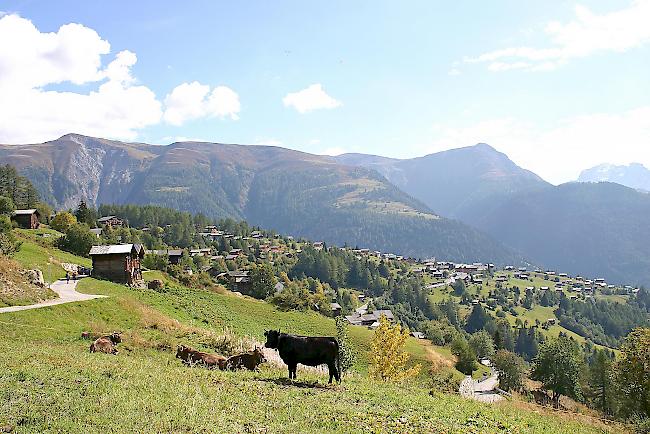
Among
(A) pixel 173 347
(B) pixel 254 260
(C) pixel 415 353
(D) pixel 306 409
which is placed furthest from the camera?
(B) pixel 254 260

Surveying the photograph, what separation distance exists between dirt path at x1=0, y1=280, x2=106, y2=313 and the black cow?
22068mm

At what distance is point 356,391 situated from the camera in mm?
19062

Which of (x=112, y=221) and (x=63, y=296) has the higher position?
(x=63, y=296)

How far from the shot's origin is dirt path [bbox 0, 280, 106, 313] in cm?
3289

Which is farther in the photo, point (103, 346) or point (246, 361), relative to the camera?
point (103, 346)

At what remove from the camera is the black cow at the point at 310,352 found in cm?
2036

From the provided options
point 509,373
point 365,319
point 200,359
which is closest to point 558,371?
point 509,373

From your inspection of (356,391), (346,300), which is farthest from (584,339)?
(356,391)

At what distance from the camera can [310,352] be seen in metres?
20.4

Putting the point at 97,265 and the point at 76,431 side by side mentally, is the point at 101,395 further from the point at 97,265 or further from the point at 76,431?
the point at 97,265

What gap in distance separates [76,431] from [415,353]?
70922 mm

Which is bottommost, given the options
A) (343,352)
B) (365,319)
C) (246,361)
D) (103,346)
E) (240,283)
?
(365,319)

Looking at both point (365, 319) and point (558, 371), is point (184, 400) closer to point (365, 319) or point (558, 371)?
point (558, 371)

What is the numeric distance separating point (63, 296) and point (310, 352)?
32473mm
